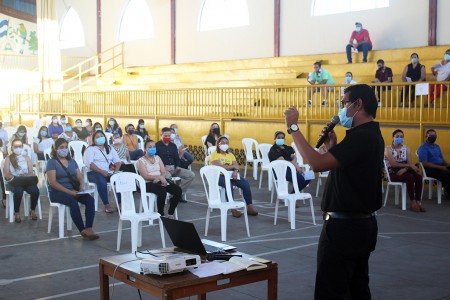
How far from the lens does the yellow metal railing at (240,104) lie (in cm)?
1383

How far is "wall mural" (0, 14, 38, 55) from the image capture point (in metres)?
33.2

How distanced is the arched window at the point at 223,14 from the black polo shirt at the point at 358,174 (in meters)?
19.5

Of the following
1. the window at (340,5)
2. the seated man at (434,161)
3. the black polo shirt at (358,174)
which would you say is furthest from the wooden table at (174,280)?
the window at (340,5)

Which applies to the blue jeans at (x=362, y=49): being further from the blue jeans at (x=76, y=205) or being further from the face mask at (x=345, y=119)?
the face mask at (x=345, y=119)

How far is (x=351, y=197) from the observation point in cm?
406

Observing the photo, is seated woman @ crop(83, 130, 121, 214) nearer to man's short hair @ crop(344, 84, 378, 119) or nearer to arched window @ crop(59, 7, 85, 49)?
man's short hair @ crop(344, 84, 378, 119)

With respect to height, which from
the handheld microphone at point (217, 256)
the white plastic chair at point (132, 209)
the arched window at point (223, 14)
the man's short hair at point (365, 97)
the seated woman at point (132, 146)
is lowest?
the white plastic chair at point (132, 209)

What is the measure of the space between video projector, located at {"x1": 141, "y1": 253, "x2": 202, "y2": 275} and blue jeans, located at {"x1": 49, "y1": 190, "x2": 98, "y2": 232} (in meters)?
5.14

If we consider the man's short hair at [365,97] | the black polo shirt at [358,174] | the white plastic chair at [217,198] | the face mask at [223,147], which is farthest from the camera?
the face mask at [223,147]

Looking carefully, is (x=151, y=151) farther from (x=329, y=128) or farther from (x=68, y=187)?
(x=329, y=128)

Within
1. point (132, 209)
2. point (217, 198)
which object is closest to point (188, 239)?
point (132, 209)

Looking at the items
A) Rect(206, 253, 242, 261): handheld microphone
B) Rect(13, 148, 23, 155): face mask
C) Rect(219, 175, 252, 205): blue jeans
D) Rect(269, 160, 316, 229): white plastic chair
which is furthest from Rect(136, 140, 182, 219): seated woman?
Rect(206, 253, 242, 261): handheld microphone

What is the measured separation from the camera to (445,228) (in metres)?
9.60

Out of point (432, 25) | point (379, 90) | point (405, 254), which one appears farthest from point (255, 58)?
point (405, 254)
